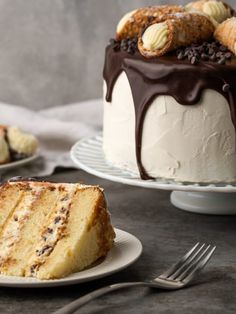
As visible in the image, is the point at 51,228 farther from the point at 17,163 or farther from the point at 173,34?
the point at 17,163

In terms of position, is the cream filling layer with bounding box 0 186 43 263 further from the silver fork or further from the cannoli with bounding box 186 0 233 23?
the cannoli with bounding box 186 0 233 23


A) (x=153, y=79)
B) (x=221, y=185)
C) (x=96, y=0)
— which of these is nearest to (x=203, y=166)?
(x=221, y=185)

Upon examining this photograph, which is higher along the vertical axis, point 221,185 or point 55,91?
point 221,185

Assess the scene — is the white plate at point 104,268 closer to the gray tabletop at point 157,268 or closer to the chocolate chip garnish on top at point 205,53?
the gray tabletop at point 157,268

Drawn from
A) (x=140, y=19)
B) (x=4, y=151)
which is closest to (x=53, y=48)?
(x=4, y=151)

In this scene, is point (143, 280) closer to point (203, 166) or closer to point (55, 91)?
point (203, 166)

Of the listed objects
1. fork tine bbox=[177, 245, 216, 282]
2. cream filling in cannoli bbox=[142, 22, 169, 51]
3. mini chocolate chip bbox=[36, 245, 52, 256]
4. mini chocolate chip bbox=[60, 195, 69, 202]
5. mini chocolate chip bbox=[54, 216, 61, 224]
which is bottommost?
fork tine bbox=[177, 245, 216, 282]

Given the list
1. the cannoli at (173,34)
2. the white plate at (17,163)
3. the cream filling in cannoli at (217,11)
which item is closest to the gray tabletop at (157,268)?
the white plate at (17,163)

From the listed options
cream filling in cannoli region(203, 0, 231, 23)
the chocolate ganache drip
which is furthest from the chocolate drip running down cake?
cream filling in cannoli region(203, 0, 231, 23)
